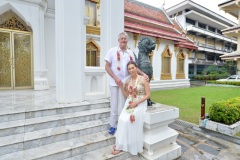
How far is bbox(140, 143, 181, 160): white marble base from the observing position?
9.18 ft

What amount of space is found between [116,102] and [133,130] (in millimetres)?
639

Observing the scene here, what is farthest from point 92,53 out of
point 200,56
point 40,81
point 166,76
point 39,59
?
point 200,56

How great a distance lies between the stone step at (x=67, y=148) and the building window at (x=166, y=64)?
1129 centimetres

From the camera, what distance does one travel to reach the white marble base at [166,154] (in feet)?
9.18

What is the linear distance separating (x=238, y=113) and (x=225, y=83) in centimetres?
1364

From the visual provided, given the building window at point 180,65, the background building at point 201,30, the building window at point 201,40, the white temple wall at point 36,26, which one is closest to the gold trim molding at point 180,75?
the building window at point 180,65

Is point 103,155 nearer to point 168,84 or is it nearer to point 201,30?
point 168,84

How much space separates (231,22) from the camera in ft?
120

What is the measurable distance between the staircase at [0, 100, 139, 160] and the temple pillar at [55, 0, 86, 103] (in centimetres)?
45

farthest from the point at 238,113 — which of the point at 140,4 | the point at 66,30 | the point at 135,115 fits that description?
the point at 140,4

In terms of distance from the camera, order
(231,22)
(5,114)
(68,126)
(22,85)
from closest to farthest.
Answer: (5,114)
(68,126)
(22,85)
(231,22)

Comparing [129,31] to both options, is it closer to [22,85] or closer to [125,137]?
[22,85]

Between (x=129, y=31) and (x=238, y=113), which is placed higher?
(x=129, y=31)

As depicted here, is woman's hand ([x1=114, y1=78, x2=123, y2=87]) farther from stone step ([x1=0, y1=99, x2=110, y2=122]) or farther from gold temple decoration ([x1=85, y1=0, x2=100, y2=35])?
gold temple decoration ([x1=85, y1=0, x2=100, y2=35])
